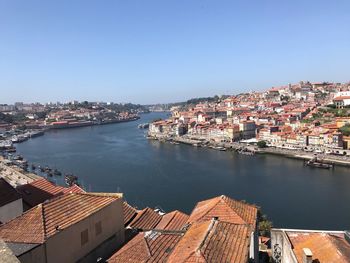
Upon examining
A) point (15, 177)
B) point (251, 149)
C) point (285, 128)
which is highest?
point (285, 128)

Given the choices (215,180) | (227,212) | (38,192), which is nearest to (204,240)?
(227,212)

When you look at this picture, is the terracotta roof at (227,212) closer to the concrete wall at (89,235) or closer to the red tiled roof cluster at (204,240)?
the red tiled roof cluster at (204,240)

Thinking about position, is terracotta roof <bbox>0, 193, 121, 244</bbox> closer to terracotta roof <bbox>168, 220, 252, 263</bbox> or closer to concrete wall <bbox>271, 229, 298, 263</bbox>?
terracotta roof <bbox>168, 220, 252, 263</bbox>

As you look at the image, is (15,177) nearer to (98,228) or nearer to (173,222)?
(173,222)

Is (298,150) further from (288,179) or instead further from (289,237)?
(289,237)

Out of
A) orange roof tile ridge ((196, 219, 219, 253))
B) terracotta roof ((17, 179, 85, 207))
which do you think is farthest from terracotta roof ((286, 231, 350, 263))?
terracotta roof ((17, 179, 85, 207))

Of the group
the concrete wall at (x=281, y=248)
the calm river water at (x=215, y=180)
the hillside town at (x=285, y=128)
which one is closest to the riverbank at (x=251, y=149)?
the hillside town at (x=285, y=128)
